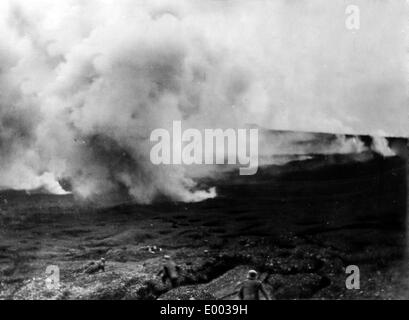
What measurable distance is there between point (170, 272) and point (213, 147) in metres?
1.69

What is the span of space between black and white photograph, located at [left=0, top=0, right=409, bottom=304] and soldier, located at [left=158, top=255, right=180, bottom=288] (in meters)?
0.02

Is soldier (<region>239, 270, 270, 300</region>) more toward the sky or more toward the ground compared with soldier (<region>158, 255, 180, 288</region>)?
more toward the ground

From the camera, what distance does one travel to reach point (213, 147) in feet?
20.7

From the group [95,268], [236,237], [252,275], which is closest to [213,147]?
[236,237]

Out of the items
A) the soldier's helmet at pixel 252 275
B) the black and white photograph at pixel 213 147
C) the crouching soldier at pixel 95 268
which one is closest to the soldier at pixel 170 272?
the black and white photograph at pixel 213 147

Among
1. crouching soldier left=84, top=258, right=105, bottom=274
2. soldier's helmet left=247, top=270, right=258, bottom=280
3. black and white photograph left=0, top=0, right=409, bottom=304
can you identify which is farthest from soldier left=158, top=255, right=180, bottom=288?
soldier's helmet left=247, top=270, right=258, bottom=280

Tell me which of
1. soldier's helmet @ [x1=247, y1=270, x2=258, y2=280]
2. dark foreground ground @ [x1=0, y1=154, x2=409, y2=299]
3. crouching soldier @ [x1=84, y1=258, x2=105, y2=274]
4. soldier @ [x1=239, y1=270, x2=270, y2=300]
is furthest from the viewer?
crouching soldier @ [x1=84, y1=258, x2=105, y2=274]

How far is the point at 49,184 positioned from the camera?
6.42 meters

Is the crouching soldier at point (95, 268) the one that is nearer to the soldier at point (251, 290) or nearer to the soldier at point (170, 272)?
the soldier at point (170, 272)

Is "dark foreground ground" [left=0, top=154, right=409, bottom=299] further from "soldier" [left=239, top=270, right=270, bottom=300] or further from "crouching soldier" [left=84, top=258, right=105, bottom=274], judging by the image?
"soldier" [left=239, top=270, right=270, bottom=300]

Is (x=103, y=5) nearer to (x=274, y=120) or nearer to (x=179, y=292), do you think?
(x=274, y=120)

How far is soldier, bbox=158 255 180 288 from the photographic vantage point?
624cm

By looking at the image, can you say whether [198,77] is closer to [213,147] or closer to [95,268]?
[213,147]
